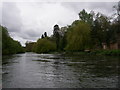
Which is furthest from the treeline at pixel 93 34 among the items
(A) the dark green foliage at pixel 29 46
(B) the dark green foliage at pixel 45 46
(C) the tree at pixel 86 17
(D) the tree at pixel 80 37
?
(A) the dark green foliage at pixel 29 46

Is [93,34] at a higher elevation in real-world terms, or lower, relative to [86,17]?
lower

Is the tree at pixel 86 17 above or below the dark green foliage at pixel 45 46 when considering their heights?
above

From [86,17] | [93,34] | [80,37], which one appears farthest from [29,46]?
[80,37]

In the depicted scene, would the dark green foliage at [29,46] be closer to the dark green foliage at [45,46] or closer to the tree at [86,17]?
the dark green foliage at [45,46]

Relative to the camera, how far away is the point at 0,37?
186ft

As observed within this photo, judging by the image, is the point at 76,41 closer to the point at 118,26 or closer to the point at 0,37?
the point at 118,26

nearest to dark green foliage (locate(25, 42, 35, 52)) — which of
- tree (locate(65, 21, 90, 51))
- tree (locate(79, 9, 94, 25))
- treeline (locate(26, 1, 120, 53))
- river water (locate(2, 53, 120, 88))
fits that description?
tree (locate(79, 9, 94, 25))

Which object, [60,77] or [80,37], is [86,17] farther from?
[60,77]

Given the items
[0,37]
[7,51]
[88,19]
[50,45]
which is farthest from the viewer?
[50,45]

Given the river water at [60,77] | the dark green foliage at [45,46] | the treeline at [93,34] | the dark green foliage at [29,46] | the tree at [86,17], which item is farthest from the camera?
the dark green foliage at [29,46]

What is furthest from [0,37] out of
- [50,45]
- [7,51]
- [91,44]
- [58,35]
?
[58,35]

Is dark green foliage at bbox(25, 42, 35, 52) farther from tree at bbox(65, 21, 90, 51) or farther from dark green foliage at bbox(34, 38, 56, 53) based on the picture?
tree at bbox(65, 21, 90, 51)

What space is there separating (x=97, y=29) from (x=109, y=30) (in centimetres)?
365

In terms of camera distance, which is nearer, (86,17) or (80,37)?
(80,37)
